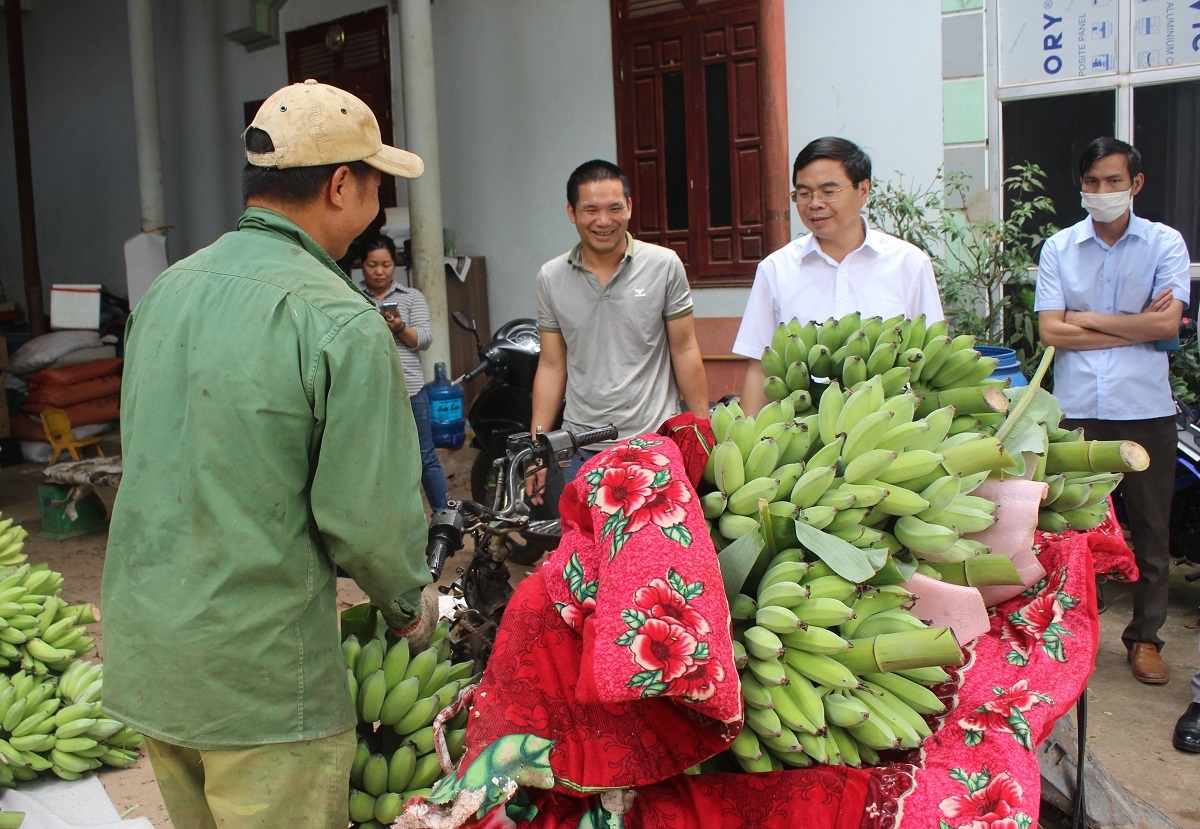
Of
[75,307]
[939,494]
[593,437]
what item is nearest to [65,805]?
[593,437]

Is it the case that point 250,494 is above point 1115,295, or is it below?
below

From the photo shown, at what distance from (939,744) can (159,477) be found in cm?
137

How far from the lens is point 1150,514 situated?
3988 millimetres

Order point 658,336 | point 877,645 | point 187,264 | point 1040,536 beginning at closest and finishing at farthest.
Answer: point 877,645
point 187,264
point 1040,536
point 658,336

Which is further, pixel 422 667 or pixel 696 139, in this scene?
pixel 696 139

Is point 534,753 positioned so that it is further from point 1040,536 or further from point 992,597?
point 1040,536

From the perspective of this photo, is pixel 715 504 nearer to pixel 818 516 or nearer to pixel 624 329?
pixel 818 516

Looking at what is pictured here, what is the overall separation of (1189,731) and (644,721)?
2.86 m

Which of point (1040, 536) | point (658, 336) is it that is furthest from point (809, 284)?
point (1040, 536)

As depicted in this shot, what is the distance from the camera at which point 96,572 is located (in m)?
5.94

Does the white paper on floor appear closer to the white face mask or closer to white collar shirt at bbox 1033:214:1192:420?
white collar shirt at bbox 1033:214:1192:420

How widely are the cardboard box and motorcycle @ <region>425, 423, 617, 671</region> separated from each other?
253 inches

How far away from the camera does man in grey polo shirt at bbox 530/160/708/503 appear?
12.6ft

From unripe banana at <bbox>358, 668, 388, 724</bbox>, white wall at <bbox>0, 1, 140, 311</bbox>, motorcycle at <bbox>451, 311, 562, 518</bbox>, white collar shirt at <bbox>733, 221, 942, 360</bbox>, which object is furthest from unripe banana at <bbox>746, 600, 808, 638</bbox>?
white wall at <bbox>0, 1, 140, 311</bbox>
